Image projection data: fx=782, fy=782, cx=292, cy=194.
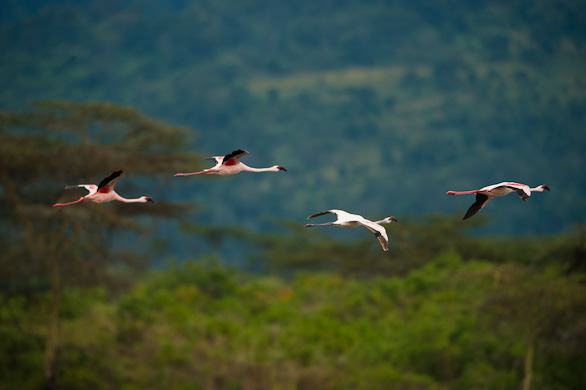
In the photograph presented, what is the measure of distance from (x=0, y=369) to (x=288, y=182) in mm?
77114

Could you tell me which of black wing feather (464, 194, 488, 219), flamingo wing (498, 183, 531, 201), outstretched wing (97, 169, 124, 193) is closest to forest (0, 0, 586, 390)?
black wing feather (464, 194, 488, 219)

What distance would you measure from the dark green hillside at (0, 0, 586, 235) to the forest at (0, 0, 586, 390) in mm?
406

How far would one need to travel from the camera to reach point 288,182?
100500 millimetres

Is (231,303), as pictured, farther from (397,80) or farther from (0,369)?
(397,80)

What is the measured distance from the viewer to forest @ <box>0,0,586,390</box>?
23.9m

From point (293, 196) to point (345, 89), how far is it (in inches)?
1066

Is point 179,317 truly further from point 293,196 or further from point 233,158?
point 293,196

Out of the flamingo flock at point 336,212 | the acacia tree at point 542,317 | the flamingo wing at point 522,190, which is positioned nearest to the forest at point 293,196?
the acacia tree at point 542,317

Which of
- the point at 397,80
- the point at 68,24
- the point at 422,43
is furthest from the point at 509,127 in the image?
the point at 68,24

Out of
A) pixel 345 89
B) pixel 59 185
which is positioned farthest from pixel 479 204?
pixel 345 89

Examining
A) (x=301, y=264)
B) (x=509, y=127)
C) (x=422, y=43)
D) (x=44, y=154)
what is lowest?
(x=301, y=264)

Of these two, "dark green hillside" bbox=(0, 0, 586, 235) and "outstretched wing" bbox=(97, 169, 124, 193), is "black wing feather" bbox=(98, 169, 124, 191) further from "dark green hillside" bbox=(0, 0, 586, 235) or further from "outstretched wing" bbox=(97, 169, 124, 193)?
"dark green hillside" bbox=(0, 0, 586, 235)

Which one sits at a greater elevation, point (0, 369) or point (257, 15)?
point (257, 15)

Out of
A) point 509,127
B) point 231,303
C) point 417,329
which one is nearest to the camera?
point 417,329
